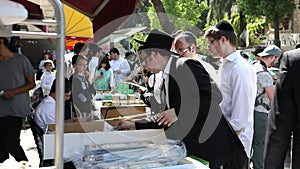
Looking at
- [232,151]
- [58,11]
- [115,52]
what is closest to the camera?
[58,11]

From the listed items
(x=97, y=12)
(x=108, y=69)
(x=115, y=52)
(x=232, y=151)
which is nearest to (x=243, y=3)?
(x=115, y=52)

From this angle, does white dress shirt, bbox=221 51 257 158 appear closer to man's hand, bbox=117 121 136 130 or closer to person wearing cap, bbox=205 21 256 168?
person wearing cap, bbox=205 21 256 168

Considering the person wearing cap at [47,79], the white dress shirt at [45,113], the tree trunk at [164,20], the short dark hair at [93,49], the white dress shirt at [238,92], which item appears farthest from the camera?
the tree trunk at [164,20]

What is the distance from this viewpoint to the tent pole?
1533mm

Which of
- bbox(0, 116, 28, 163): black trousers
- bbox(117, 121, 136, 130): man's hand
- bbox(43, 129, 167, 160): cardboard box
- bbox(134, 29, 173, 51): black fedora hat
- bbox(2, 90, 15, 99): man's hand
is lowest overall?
bbox(0, 116, 28, 163): black trousers

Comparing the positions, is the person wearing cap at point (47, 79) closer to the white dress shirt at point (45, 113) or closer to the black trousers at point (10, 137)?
the black trousers at point (10, 137)

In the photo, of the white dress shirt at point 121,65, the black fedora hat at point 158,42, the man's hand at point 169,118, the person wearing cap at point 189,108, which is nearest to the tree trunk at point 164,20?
the white dress shirt at point 121,65

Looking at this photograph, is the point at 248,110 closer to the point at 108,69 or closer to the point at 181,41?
the point at 181,41

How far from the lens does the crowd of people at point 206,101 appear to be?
2.20 metres

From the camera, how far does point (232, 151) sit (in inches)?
113

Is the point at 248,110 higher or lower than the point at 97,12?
lower

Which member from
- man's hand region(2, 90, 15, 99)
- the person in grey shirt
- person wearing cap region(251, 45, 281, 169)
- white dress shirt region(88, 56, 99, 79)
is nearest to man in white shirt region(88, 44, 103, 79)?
white dress shirt region(88, 56, 99, 79)

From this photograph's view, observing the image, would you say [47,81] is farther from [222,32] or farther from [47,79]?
[222,32]

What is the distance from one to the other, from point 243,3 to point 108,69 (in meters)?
17.4
